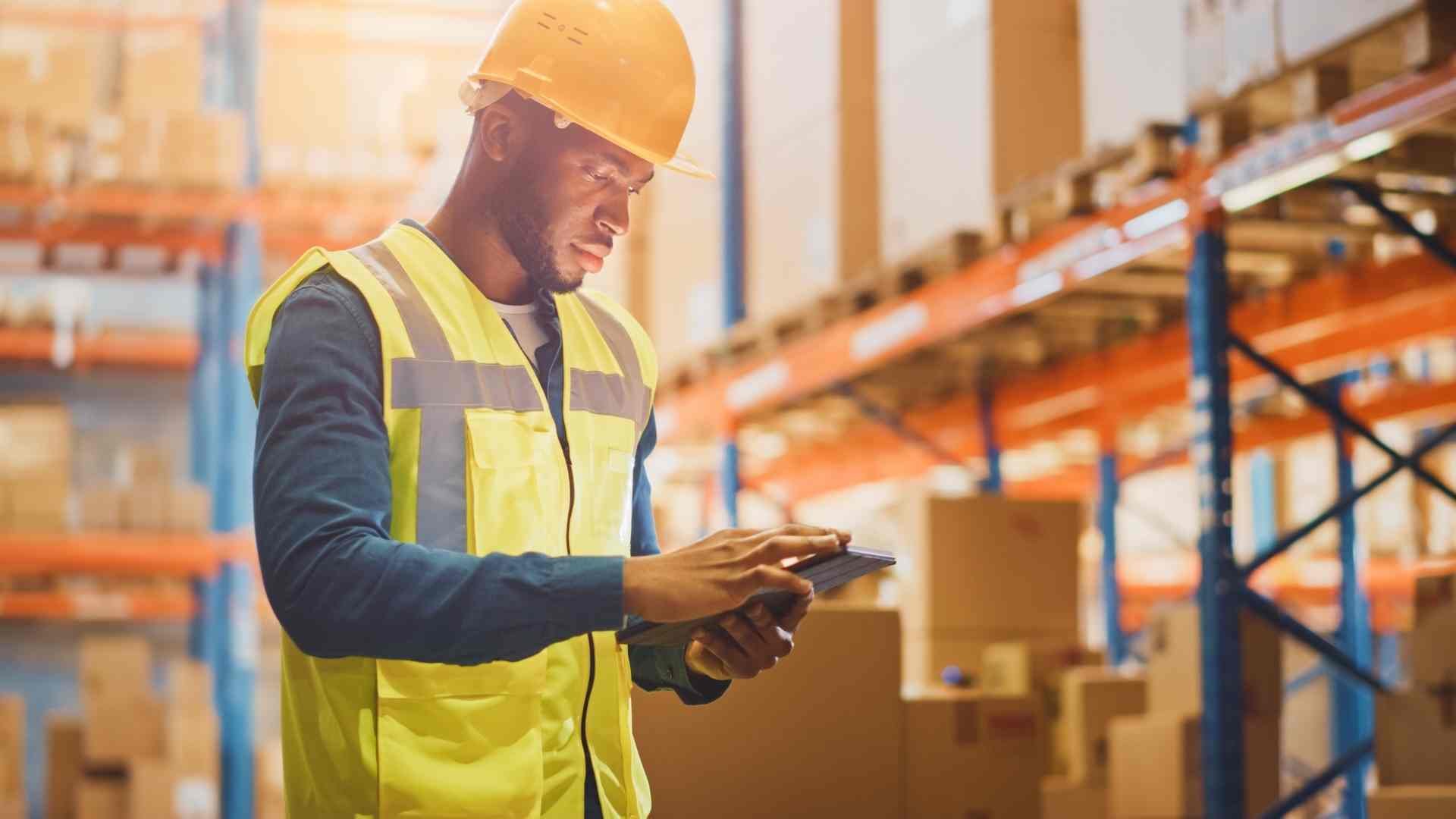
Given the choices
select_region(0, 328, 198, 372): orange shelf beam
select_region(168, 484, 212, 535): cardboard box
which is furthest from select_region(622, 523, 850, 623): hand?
A: select_region(0, 328, 198, 372): orange shelf beam

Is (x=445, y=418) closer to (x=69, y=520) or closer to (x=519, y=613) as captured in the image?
(x=519, y=613)

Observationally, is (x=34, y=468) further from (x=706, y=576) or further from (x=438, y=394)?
(x=706, y=576)

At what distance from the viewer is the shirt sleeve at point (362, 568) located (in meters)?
1.55

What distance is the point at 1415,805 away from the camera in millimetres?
4637

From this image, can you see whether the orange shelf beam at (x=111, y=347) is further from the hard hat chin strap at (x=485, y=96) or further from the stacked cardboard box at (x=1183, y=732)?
the hard hat chin strap at (x=485, y=96)

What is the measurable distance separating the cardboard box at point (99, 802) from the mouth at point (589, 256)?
Result: 9226 mm

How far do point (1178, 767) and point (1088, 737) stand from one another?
0.77 m

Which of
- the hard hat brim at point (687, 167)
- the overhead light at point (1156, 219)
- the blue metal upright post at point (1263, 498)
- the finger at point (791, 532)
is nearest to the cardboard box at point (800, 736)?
the hard hat brim at point (687, 167)

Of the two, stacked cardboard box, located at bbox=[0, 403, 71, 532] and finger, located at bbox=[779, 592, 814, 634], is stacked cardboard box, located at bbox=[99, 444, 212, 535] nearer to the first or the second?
stacked cardboard box, located at bbox=[0, 403, 71, 532]

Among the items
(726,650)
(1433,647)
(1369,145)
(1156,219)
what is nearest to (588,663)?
(726,650)

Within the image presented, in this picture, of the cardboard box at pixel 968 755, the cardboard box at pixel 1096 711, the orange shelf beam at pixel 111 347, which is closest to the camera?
the cardboard box at pixel 968 755

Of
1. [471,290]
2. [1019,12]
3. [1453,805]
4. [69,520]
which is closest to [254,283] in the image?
[69,520]

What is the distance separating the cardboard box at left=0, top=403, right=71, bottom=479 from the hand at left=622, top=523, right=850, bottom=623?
1021cm

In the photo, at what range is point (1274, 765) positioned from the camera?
5.82 metres
